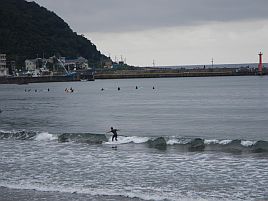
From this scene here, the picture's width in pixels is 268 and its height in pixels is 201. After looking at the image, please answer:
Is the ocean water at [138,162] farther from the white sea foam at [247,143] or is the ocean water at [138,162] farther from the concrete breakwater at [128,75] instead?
the concrete breakwater at [128,75]

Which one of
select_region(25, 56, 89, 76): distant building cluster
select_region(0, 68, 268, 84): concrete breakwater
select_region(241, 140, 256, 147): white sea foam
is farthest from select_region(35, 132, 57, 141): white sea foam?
select_region(25, 56, 89, 76): distant building cluster

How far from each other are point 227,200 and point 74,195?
222 inches

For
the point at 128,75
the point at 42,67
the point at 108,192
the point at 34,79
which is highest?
the point at 42,67

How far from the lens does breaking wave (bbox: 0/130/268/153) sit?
90.8 feet

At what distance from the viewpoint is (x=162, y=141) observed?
30.6m

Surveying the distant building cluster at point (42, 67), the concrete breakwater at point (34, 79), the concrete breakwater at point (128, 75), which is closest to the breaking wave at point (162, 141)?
the concrete breakwater at point (128, 75)

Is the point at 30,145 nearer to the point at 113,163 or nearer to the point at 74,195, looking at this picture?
the point at 113,163

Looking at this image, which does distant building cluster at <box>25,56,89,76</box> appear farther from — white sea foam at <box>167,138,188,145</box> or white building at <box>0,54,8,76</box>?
white sea foam at <box>167,138,188,145</box>

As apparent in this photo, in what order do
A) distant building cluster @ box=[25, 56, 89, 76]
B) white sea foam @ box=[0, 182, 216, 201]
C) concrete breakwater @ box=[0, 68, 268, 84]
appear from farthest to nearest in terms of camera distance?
distant building cluster @ box=[25, 56, 89, 76] < concrete breakwater @ box=[0, 68, 268, 84] < white sea foam @ box=[0, 182, 216, 201]

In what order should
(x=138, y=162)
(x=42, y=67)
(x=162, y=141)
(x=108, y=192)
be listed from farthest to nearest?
(x=42, y=67) < (x=162, y=141) < (x=138, y=162) < (x=108, y=192)

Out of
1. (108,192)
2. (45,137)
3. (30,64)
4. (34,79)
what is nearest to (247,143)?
(108,192)

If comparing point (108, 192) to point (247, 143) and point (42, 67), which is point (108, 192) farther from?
point (42, 67)

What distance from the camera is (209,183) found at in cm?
1892

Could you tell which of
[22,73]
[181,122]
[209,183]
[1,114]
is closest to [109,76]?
[22,73]
